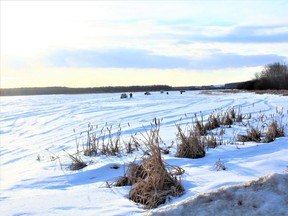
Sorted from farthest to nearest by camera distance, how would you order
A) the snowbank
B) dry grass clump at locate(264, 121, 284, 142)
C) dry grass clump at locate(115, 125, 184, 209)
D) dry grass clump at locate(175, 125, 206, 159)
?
dry grass clump at locate(264, 121, 284, 142) → dry grass clump at locate(175, 125, 206, 159) → dry grass clump at locate(115, 125, 184, 209) → the snowbank

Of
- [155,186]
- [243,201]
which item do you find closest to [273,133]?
[155,186]

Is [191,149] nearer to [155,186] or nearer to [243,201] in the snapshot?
[155,186]

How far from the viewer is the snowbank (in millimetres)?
2627

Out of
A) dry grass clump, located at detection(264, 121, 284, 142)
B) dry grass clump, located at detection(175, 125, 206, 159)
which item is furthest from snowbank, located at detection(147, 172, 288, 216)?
dry grass clump, located at detection(264, 121, 284, 142)

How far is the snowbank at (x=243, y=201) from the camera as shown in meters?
2.63

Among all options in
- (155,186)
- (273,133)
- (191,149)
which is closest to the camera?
(155,186)

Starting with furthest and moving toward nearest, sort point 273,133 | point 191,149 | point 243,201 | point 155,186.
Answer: point 273,133, point 191,149, point 155,186, point 243,201

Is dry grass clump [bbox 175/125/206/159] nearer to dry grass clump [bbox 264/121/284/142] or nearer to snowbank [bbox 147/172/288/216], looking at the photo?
dry grass clump [bbox 264/121/284/142]

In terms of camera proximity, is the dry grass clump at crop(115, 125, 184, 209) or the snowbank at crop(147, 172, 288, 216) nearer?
the snowbank at crop(147, 172, 288, 216)

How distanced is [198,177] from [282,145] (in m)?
2.72

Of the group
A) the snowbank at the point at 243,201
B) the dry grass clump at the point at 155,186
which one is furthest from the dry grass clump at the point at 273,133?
the snowbank at the point at 243,201

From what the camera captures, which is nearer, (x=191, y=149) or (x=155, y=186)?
(x=155, y=186)

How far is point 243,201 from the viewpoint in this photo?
8.84ft

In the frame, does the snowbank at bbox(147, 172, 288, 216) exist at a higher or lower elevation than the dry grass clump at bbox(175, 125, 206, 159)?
higher
